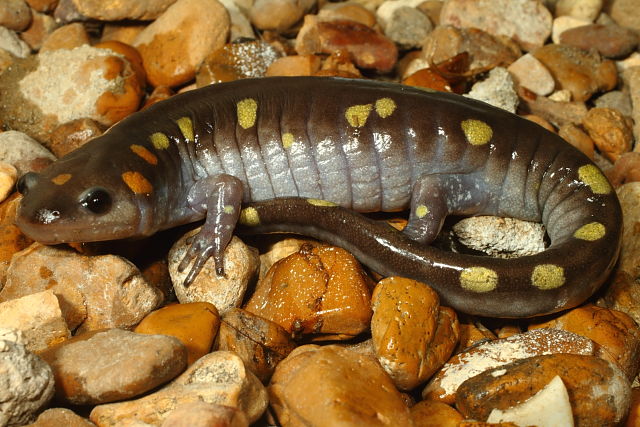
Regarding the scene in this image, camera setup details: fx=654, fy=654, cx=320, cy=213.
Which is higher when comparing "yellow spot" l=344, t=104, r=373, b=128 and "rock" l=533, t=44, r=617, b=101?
"yellow spot" l=344, t=104, r=373, b=128

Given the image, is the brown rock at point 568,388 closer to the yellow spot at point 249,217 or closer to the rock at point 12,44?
the yellow spot at point 249,217

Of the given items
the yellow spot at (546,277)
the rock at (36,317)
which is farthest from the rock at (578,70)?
the rock at (36,317)

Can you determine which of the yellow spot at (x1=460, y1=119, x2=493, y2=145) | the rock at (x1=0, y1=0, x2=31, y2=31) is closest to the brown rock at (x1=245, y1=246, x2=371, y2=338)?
the yellow spot at (x1=460, y1=119, x2=493, y2=145)

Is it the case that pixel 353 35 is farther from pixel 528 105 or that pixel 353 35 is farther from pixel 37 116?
pixel 37 116

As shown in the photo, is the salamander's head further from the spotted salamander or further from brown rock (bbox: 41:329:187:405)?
brown rock (bbox: 41:329:187:405)

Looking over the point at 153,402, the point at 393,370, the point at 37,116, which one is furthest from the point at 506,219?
the point at 37,116

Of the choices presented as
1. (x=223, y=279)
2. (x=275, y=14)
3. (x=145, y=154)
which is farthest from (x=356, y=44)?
(x=223, y=279)
